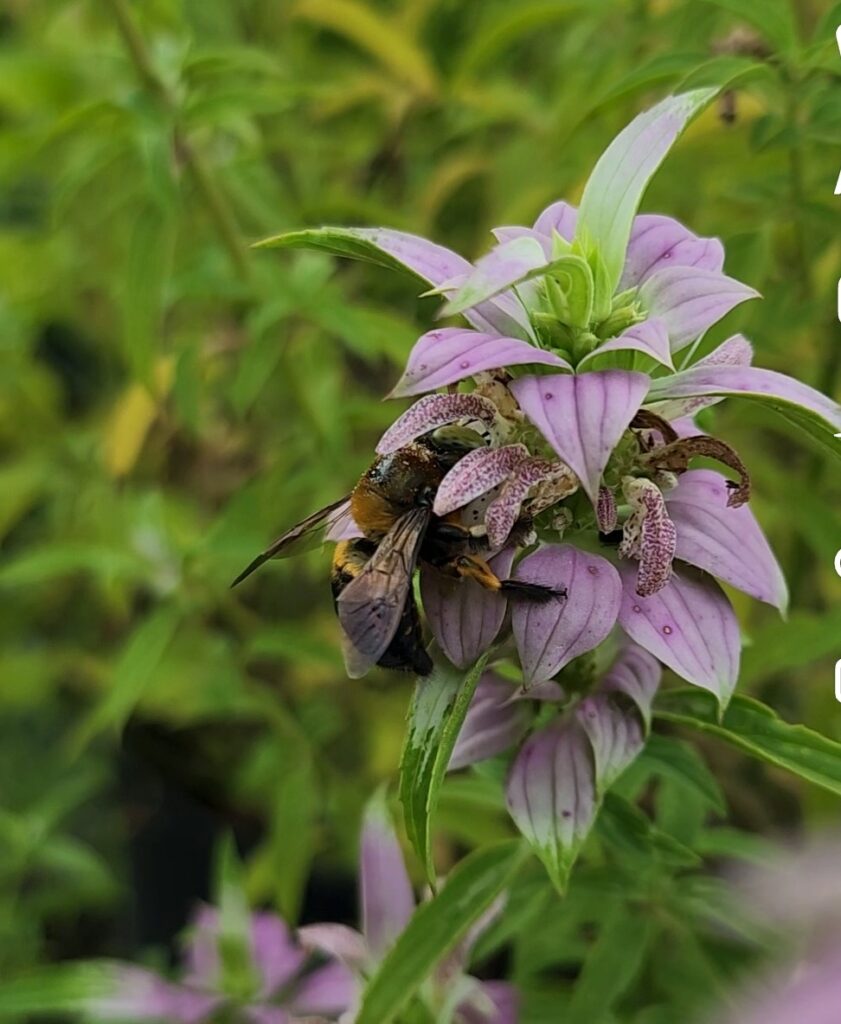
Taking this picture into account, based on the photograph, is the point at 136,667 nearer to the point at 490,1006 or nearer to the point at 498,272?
the point at 490,1006

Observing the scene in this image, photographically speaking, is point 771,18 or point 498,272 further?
point 771,18

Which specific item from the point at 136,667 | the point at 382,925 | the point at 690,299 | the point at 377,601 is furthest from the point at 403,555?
the point at 136,667

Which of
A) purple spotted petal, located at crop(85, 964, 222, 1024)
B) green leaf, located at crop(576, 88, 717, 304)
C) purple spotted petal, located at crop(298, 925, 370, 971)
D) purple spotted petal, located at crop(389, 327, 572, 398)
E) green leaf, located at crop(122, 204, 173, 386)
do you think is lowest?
purple spotted petal, located at crop(85, 964, 222, 1024)

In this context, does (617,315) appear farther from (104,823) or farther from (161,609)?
(104,823)

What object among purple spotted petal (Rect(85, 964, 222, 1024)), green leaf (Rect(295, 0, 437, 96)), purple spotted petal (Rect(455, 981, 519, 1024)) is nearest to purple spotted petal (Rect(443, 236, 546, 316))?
purple spotted petal (Rect(455, 981, 519, 1024))

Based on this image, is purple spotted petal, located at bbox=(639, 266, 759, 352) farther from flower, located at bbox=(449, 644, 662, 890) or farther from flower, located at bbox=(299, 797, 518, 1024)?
flower, located at bbox=(299, 797, 518, 1024)

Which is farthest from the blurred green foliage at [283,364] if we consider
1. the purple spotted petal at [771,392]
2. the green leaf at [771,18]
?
the purple spotted petal at [771,392]
